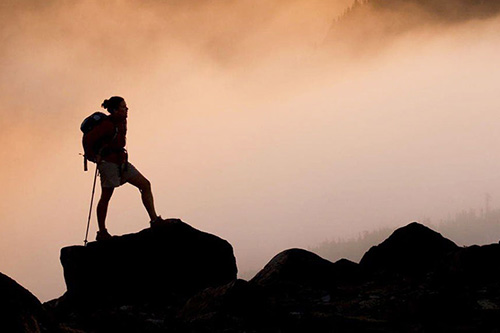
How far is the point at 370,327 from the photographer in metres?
7.98

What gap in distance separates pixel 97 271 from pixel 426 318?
8.64 meters

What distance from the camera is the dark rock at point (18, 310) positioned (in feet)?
21.2

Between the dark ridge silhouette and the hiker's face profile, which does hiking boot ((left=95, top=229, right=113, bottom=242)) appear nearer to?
the dark ridge silhouette

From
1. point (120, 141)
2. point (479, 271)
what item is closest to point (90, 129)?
point (120, 141)

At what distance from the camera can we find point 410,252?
13312mm

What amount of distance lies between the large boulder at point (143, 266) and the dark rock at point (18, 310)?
6549 millimetres

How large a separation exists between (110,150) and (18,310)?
289 inches

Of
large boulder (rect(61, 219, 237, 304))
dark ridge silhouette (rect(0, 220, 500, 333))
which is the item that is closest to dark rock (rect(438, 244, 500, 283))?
dark ridge silhouette (rect(0, 220, 500, 333))

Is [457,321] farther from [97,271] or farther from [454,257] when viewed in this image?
[97,271]

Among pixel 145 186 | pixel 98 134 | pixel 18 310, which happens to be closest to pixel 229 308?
pixel 18 310

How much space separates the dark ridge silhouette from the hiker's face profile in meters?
3.07

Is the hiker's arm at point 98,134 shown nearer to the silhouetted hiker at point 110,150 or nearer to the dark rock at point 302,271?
the silhouetted hiker at point 110,150

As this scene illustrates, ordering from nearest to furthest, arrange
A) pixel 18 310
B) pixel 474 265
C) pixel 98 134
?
1. pixel 18 310
2. pixel 474 265
3. pixel 98 134

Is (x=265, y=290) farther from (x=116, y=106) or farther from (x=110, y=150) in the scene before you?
(x=116, y=106)
